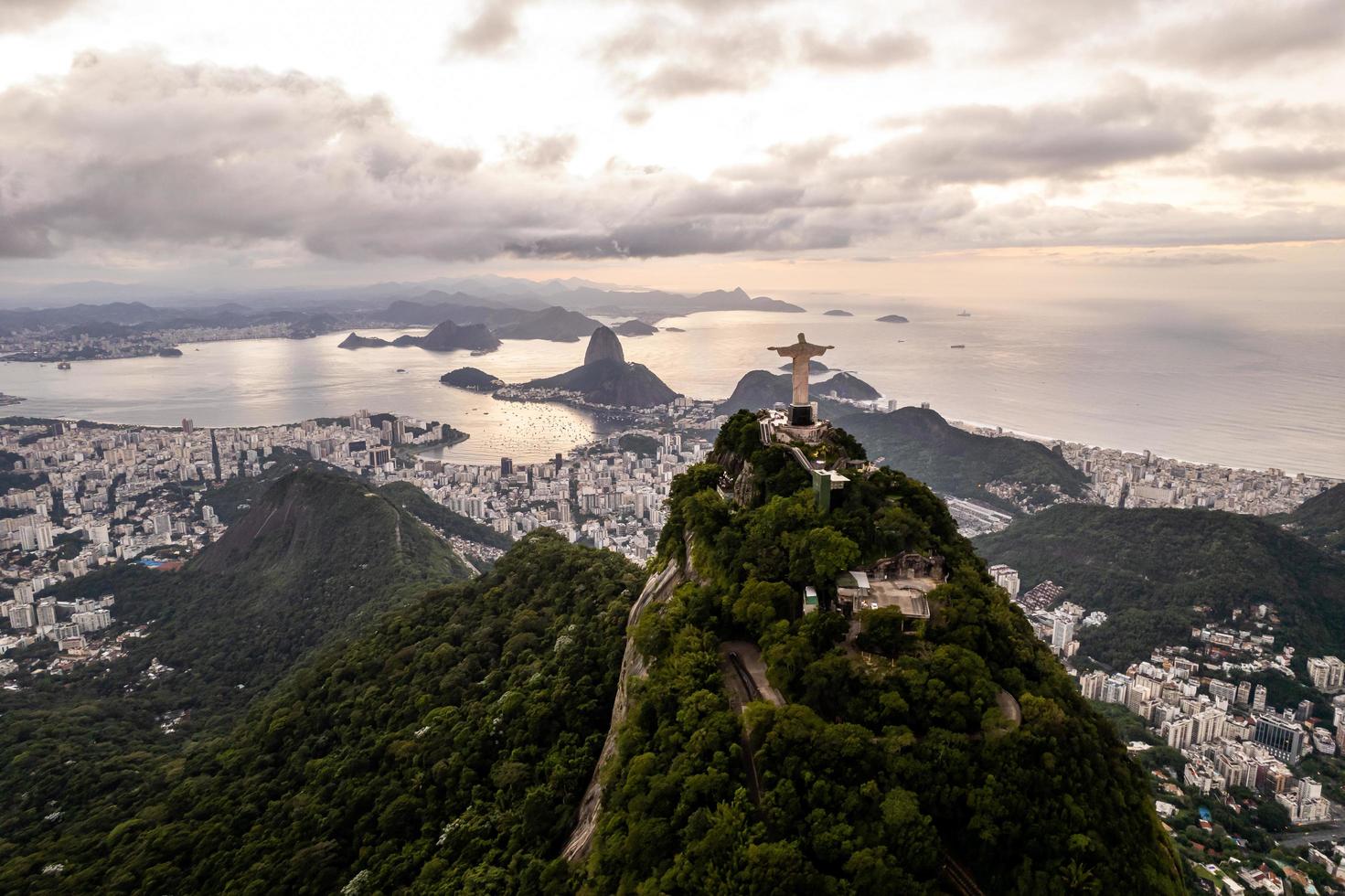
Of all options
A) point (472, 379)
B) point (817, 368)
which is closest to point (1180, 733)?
point (817, 368)

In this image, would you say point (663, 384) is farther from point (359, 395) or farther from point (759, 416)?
point (759, 416)

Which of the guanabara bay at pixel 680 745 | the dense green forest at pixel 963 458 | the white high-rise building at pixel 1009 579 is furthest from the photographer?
the dense green forest at pixel 963 458

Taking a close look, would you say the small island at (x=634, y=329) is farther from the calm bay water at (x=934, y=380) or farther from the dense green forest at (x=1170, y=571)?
the dense green forest at (x=1170, y=571)

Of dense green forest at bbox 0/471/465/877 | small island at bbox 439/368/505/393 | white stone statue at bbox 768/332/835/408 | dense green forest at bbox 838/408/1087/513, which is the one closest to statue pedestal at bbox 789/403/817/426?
white stone statue at bbox 768/332/835/408

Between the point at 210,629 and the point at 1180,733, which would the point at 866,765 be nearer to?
the point at 1180,733

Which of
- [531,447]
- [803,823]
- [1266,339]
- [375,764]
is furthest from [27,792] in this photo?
[1266,339]

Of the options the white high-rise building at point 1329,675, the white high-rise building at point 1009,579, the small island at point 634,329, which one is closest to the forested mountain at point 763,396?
the white high-rise building at point 1009,579

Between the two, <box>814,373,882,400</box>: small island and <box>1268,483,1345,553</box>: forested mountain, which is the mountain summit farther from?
<box>1268,483,1345,553</box>: forested mountain
